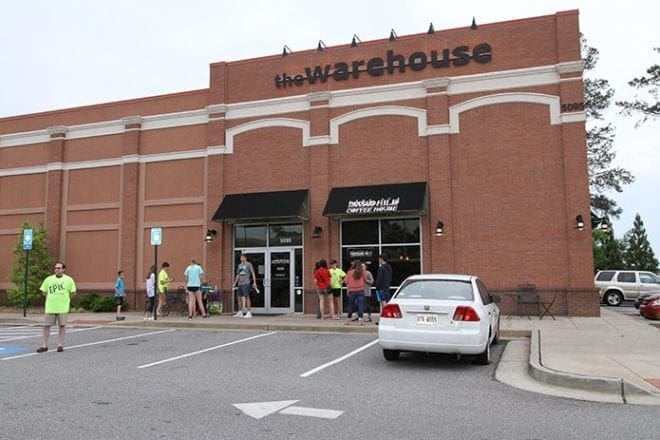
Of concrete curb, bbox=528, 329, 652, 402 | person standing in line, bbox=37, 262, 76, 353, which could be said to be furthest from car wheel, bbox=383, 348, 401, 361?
person standing in line, bbox=37, 262, 76, 353

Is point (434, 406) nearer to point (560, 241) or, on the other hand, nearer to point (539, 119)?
point (560, 241)

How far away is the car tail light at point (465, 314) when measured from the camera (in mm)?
9219

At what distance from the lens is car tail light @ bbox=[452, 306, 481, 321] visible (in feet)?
30.2

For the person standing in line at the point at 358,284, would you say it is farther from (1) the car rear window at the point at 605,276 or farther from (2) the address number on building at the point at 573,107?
(1) the car rear window at the point at 605,276

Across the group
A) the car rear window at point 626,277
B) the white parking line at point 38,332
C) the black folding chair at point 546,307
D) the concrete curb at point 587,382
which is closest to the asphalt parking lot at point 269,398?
the concrete curb at point 587,382

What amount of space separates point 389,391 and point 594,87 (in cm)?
3288

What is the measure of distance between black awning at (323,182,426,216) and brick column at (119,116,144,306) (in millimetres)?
8065

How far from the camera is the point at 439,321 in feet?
30.6

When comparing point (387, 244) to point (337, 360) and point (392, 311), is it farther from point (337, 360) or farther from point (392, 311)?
point (392, 311)

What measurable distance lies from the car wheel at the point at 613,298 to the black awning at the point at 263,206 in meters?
16.4

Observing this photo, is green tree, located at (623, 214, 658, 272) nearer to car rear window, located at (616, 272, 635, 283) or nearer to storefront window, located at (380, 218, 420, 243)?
car rear window, located at (616, 272, 635, 283)

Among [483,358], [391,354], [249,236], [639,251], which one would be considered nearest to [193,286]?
[249,236]

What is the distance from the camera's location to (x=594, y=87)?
1377 inches

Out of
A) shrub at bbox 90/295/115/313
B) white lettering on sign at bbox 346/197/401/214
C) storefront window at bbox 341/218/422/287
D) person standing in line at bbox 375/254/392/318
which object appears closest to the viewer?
person standing in line at bbox 375/254/392/318
